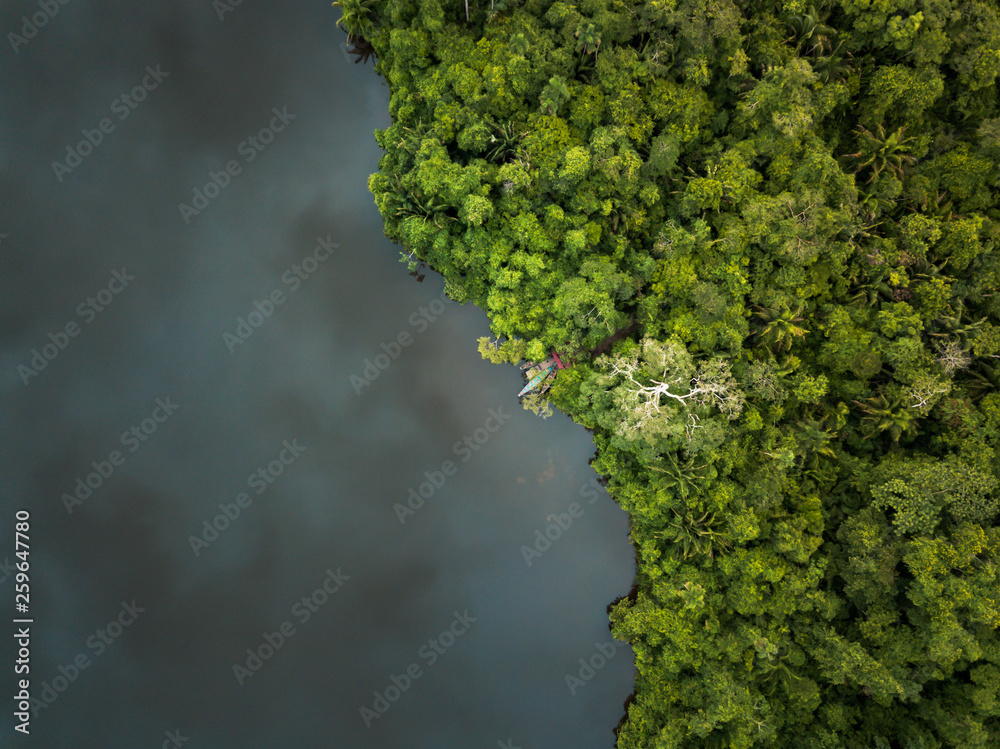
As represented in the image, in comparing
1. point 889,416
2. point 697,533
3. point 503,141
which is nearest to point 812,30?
point 503,141

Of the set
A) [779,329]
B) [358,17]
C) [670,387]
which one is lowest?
[670,387]

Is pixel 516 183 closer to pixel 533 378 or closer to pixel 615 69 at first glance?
pixel 615 69

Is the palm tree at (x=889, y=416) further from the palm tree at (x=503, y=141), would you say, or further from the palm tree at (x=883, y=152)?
the palm tree at (x=503, y=141)

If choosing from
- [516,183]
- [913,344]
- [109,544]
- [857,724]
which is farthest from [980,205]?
[109,544]

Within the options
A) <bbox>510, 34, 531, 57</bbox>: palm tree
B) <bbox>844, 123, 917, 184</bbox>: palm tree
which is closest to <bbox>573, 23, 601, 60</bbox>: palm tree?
<bbox>510, 34, 531, 57</bbox>: palm tree

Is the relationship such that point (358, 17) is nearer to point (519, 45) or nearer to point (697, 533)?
point (519, 45)

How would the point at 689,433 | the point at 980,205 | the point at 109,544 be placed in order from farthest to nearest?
the point at 109,544
the point at 980,205
the point at 689,433

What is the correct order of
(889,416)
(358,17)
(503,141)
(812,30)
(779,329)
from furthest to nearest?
(358,17) → (889,416) → (503,141) → (779,329) → (812,30)

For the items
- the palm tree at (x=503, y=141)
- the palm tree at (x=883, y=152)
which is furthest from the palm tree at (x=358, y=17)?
the palm tree at (x=883, y=152)
